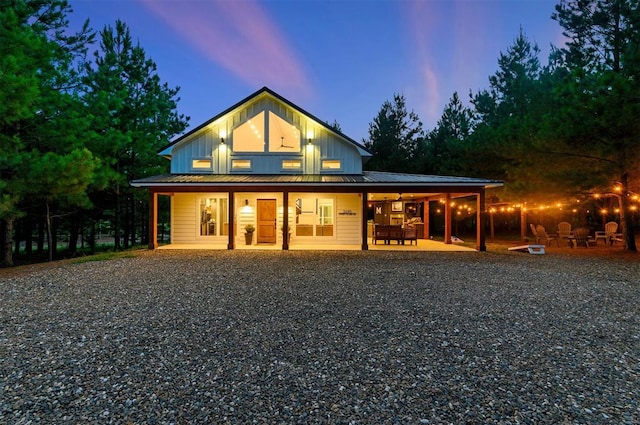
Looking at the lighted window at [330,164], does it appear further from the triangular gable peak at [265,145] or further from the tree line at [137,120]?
the tree line at [137,120]

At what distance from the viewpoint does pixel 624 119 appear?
9.55 m

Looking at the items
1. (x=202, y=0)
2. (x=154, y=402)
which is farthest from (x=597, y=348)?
(x=202, y=0)

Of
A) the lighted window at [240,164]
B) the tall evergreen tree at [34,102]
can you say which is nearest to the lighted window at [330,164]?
the lighted window at [240,164]

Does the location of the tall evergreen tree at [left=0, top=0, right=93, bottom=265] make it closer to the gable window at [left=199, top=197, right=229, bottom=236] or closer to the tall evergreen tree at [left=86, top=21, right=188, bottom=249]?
the tall evergreen tree at [left=86, top=21, right=188, bottom=249]

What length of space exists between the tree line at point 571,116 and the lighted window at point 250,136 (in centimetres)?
1069

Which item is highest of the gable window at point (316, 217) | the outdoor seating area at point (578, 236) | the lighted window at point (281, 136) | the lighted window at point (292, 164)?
the lighted window at point (281, 136)

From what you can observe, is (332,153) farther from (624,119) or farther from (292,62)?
(292,62)

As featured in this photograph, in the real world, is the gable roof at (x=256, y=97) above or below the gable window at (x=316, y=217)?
above

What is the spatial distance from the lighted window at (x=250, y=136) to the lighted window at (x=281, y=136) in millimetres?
390

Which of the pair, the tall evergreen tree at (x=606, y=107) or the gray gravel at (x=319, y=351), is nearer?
the gray gravel at (x=319, y=351)

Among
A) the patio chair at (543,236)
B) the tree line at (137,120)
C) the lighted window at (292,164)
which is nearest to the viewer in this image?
the tree line at (137,120)

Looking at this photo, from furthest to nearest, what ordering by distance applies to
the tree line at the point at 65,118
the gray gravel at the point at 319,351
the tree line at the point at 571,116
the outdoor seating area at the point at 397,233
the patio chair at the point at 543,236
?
1. the patio chair at the point at 543,236
2. the outdoor seating area at the point at 397,233
3. the tree line at the point at 571,116
4. the tree line at the point at 65,118
5. the gray gravel at the point at 319,351

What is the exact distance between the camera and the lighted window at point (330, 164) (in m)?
13.9

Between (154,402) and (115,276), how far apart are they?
6.12 m
